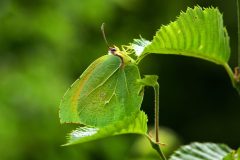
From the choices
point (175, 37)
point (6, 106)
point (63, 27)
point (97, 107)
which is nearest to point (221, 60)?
point (175, 37)

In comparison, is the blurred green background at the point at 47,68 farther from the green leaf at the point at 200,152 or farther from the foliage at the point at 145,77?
the foliage at the point at 145,77

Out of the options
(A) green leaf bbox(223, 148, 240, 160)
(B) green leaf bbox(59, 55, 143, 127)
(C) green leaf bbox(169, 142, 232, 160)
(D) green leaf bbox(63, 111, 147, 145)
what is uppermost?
(B) green leaf bbox(59, 55, 143, 127)

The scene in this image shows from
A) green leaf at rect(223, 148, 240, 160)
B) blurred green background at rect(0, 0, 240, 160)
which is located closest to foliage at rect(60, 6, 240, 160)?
green leaf at rect(223, 148, 240, 160)

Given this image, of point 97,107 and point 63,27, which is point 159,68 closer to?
point 63,27

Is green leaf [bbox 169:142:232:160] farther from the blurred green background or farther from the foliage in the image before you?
the blurred green background

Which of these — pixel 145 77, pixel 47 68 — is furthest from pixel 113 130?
pixel 47 68

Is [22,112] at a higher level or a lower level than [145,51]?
lower
